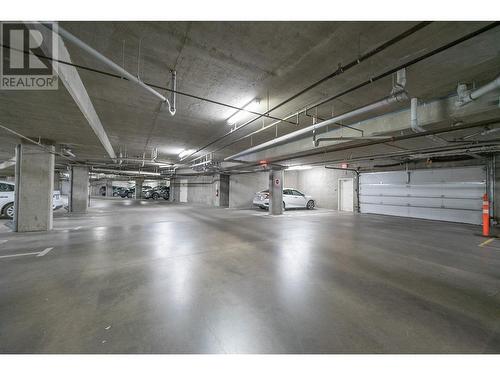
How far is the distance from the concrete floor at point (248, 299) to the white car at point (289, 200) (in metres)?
7.56

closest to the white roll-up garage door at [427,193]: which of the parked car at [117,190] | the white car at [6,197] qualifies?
the white car at [6,197]

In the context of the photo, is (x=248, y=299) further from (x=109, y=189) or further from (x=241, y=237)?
(x=109, y=189)

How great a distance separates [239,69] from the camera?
2.92 metres

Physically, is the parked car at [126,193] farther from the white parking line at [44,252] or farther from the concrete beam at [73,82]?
the white parking line at [44,252]

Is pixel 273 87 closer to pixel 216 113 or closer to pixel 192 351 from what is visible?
pixel 216 113

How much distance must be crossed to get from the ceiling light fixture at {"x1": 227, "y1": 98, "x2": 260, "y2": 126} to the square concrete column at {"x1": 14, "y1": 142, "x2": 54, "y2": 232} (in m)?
5.42

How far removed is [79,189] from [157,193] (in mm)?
11770

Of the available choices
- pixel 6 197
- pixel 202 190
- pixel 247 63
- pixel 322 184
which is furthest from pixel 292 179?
pixel 6 197

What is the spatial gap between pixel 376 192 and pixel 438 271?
29.7 ft

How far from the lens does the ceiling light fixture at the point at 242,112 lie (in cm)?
388

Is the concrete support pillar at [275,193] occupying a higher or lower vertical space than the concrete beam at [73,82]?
lower

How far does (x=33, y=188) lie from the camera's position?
5770mm

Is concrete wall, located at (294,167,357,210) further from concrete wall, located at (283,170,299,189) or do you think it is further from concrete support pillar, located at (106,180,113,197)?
concrete support pillar, located at (106,180,113,197)

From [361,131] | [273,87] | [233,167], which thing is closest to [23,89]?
[273,87]
